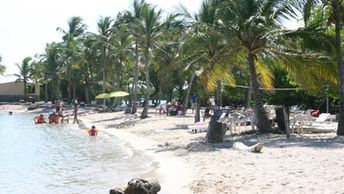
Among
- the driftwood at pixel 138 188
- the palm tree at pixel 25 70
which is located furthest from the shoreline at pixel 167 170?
the palm tree at pixel 25 70

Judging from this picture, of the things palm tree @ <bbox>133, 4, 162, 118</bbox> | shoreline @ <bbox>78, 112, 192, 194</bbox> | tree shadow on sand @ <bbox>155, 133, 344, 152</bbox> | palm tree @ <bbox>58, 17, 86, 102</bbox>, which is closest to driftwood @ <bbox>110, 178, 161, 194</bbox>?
shoreline @ <bbox>78, 112, 192, 194</bbox>

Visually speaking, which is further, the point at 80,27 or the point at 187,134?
the point at 80,27

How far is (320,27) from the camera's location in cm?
1447

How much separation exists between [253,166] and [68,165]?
5633 mm

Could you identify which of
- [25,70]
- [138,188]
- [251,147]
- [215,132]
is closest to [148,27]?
[215,132]

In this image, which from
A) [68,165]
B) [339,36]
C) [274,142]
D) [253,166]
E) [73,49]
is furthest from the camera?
[73,49]

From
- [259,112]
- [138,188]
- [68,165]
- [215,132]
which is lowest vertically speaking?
[68,165]

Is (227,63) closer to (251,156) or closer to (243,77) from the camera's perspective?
(251,156)

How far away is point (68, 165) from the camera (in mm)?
12836

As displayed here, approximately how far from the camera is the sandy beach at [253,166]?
773 centimetres

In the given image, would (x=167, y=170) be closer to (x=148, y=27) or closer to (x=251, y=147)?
(x=251, y=147)

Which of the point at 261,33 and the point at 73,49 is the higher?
the point at 73,49

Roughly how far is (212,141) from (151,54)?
16.1 metres

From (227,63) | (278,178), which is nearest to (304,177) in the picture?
(278,178)
